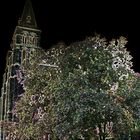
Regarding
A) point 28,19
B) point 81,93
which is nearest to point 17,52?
point 28,19

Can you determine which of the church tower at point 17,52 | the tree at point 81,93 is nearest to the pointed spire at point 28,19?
the church tower at point 17,52

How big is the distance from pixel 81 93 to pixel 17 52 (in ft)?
214

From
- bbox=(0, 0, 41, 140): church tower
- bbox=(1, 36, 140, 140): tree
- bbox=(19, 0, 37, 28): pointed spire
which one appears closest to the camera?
bbox=(1, 36, 140, 140): tree

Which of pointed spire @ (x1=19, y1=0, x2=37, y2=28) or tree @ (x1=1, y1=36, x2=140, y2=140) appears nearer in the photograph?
tree @ (x1=1, y1=36, x2=140, y2=140)

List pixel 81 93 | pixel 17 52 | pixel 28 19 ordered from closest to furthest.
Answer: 1. pixel 81 93
2. pixel 17 52
3. pixel 28 19

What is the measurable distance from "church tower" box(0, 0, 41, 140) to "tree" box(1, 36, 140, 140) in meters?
53.1

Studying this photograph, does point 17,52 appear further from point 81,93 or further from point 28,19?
point 81,93

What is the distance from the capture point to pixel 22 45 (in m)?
88.5

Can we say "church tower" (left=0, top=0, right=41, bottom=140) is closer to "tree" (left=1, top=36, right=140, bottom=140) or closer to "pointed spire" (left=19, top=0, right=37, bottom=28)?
"pointed spire" (left=19, top=0, right=37, bottom=28)

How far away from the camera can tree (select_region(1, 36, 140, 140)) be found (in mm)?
22922

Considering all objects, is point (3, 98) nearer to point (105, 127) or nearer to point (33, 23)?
point (33, 23)

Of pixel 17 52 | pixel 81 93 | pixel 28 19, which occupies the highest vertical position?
pixel 28 19

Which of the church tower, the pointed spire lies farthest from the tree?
the pointed spire

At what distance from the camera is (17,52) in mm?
87125
